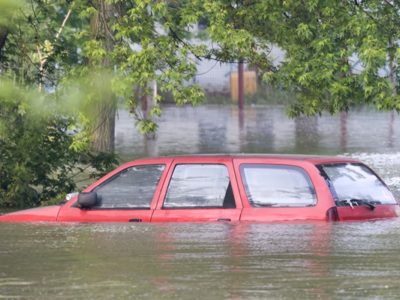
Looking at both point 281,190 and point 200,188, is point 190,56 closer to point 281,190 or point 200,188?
point 200,188

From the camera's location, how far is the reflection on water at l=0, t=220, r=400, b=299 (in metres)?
10.2

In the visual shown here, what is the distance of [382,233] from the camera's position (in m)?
12.7

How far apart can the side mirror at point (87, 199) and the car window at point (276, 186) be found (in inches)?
60.0

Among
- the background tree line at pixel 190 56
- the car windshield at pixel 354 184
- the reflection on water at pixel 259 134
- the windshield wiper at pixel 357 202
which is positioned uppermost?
the background tree line at pixel 190 56

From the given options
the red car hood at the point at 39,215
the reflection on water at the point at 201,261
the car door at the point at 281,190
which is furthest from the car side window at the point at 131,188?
the car door at the point at 281,190

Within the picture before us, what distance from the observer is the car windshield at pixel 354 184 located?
12.5 metres

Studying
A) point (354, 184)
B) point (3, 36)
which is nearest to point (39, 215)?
point (354, 184)

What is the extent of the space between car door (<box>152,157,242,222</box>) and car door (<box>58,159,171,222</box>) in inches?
4.5

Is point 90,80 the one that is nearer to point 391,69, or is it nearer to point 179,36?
point 179,36

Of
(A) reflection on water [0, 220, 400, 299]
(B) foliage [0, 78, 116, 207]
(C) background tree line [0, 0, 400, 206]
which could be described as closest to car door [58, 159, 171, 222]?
(A) reflection on water [0, 220, 400, 299]

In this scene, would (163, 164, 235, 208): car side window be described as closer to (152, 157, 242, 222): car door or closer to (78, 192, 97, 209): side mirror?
(152, 157, 242, 222): car door

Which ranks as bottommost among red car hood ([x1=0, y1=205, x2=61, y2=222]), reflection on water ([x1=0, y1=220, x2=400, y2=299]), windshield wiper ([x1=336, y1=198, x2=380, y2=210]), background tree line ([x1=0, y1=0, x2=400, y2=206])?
reflection on water ([x1=0, y1=220, x2=400, y2=299])

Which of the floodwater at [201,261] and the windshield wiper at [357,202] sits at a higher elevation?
the windshield wiper at [357,202]

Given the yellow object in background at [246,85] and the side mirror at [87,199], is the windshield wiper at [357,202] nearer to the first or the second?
the side mirror at [87,199]
